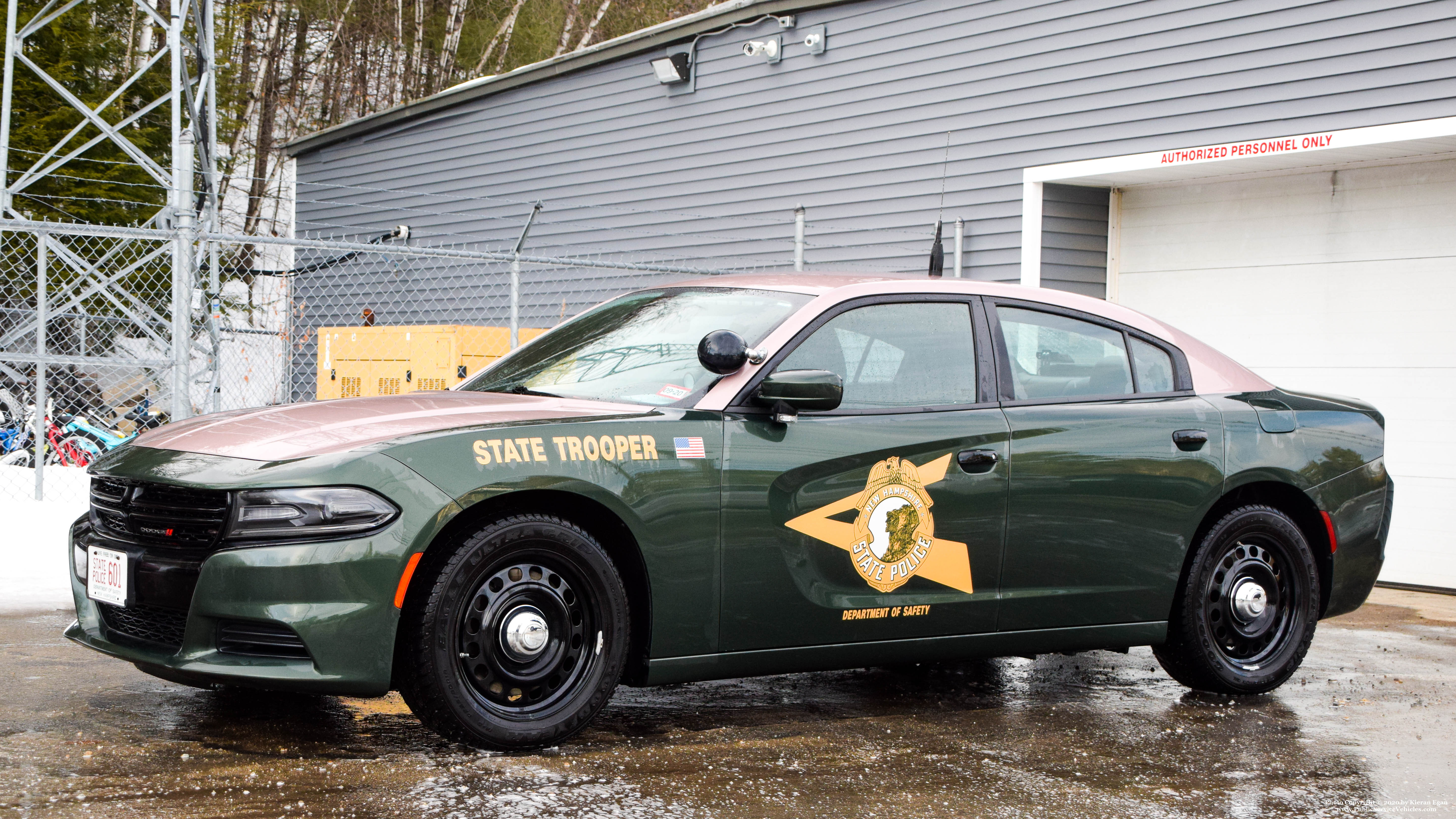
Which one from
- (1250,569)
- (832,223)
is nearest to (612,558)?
(1250,569)

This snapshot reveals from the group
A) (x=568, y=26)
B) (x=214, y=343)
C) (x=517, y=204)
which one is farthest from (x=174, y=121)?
(x=568, y=26)

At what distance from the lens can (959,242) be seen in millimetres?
11891

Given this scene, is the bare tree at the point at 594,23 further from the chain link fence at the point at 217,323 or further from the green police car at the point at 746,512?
the green police car at the point at 746,512

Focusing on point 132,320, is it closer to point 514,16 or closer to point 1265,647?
point 1265,647

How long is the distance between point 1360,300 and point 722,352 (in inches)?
266

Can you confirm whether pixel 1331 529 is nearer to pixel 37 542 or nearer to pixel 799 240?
pixel 799 240

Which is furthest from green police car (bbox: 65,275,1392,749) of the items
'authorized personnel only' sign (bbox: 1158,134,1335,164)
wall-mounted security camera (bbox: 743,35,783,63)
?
wall-mounted security camera (bbox: 743,35,783,63)

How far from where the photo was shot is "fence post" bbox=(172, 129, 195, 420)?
8328mm

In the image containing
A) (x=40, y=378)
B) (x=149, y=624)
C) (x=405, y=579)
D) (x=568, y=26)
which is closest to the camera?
(x=405, y=579)

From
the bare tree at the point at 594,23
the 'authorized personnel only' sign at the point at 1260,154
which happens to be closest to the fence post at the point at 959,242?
the 'authorized personnel only' sign at the point at 1260,154

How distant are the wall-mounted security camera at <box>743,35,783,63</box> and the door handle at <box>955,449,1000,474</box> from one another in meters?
9.26

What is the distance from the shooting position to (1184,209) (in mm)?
10891

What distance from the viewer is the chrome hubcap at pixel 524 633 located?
4.14 meters

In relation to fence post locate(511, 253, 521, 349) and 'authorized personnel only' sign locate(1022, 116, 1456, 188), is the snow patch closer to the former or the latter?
fence post locate(511, 253, 521, 349)
